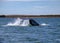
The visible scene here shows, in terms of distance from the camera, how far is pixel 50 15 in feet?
292

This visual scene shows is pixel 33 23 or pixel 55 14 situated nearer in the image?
pixel 33 23

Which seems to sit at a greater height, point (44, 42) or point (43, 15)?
point (44, 42)

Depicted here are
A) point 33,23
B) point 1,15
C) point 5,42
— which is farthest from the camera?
point 1,15

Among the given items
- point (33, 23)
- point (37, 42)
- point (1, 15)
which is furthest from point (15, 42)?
point (1, 15)

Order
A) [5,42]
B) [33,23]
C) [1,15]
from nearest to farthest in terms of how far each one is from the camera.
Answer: [5,42] → [33,23] → [1,15]

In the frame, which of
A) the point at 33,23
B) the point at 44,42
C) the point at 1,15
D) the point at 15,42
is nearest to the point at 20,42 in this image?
the point at 15,42

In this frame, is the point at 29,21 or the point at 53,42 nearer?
the point at 53,42

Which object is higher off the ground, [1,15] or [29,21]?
[29,21]

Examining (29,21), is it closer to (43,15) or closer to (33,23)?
(33,23)

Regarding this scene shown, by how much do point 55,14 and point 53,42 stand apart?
6871 centimetres

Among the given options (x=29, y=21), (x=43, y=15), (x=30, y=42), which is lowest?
(x=43, y=15)

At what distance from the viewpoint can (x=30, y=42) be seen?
2133 cm

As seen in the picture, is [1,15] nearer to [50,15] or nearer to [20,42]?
[50,15]

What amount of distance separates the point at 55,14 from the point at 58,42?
225ft
